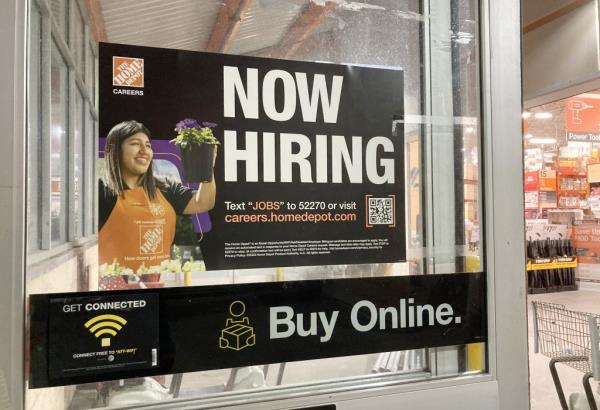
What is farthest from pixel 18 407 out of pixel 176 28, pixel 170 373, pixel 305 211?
pixel 176 28

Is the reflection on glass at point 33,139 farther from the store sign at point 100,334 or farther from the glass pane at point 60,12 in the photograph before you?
the store sign at point 100,334

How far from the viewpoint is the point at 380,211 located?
1.47m

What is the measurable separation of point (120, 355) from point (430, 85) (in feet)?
3.79

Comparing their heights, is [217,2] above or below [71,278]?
above

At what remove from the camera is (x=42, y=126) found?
4.08ft

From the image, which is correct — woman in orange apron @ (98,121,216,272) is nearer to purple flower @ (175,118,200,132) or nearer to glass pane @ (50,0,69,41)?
purple flower @ (175,118,200,132)

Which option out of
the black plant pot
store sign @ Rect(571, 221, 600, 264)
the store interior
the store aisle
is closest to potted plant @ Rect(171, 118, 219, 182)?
the black plant pot

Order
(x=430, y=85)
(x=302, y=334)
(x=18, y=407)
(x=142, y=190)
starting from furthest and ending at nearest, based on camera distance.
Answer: (x=430, y=85), (x=302, y=334), (x=142, y=190), (x=18, y=407)

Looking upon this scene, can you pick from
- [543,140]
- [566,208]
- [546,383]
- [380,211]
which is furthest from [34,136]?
[543,140]

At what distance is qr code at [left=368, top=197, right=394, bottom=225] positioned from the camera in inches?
57.5

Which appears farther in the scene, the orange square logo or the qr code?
the qr code

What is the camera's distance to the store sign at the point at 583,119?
8.79 metres

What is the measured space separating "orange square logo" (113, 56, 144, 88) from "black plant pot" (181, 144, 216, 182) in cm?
20

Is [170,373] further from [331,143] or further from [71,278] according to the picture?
[331,143]
